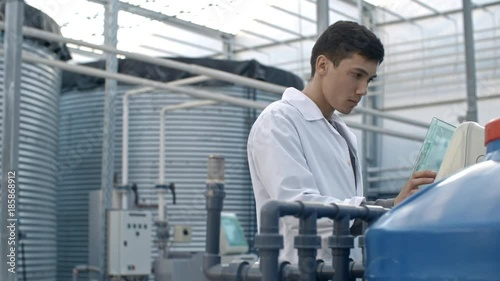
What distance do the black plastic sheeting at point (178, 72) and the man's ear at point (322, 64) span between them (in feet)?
18.3

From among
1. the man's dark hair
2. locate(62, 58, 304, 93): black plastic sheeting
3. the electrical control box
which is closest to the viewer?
the man's dark hair

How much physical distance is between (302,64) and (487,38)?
11.0 feet

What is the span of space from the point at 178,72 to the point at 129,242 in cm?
200

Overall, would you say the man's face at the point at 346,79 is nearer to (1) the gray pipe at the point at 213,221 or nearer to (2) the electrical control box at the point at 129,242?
(1) the gray pipe at the point at 213,221

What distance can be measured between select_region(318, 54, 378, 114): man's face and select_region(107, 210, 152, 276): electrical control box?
4.81m

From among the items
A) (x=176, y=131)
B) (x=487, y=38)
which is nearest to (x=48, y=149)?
(x=176, y=131)

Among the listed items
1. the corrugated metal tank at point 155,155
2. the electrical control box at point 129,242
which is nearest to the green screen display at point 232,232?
the electrical control box at point 129,242

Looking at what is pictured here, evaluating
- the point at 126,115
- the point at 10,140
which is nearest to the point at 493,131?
the point at 10,140

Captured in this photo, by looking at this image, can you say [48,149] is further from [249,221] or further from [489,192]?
[489,192]

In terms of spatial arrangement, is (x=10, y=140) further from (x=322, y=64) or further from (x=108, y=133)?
(x=108, y=133)

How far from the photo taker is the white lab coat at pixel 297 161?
169 centimetres

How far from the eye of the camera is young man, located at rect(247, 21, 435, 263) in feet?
5.62

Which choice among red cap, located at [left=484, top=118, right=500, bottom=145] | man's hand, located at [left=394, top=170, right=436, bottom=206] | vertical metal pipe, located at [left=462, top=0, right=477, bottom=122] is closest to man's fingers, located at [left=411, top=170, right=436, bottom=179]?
man's hand, located at [left=394, top=170, right=436, bottom=206]

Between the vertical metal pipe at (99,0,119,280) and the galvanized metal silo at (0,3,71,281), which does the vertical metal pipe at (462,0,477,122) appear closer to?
the vertical metal pipe at (99,0,119,280)
